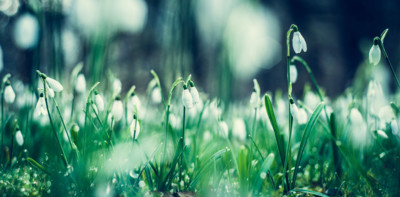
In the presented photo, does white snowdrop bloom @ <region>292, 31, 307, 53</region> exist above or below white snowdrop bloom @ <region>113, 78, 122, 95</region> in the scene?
above

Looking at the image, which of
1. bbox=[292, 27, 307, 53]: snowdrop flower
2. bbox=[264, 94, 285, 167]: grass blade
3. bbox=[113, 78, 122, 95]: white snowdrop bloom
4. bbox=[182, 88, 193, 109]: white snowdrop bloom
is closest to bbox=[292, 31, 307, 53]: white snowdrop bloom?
bbox=[292, 27, 307, 53]: snowdrop flower

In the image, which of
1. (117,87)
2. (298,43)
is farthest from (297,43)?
(117,87)

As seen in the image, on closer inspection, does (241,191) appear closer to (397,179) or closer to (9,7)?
(397,179)

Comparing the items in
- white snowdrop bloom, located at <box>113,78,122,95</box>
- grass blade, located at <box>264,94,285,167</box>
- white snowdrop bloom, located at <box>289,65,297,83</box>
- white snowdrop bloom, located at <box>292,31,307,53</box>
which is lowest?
grass blade, located at <box>264,94,285,167</box>

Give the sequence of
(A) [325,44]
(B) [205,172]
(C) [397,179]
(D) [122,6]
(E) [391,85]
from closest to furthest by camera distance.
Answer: (C) [397,179], (B) [205,172], (D) [122,6], (E) [391,85], (A) [325,44]

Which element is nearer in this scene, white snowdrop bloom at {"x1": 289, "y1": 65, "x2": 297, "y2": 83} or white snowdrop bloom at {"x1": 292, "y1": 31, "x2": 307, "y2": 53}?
white snowdrop bloom at {"x1": 292, "y1": 31, "x2": 307, "y2": 53}

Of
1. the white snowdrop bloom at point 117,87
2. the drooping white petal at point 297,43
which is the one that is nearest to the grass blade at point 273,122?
the drooping white petal at point 297,43

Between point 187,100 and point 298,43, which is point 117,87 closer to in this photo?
point 187,100

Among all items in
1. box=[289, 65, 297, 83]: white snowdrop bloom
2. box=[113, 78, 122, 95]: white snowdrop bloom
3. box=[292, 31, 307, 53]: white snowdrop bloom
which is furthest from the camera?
box=[113, 78, 122, 95]: white snowdrop bloom

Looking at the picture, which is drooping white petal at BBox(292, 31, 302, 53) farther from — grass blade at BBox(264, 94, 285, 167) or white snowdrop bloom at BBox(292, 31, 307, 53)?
grass blade at BBox(264, 94, 285, 167)

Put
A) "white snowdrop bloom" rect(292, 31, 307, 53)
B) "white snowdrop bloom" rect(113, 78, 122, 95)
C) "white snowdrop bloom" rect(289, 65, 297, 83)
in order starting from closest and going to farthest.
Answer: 1. "white snowdrop bloom" rect(292, 31, 307, 53)
2. "white snowdrop bloom" rect(289, 65, 297, 83)
3. "white snowdrop bloom" rect(113, 78, 122, 95)

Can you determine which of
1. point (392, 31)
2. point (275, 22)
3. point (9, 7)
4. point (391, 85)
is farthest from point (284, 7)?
point (9, 7)
